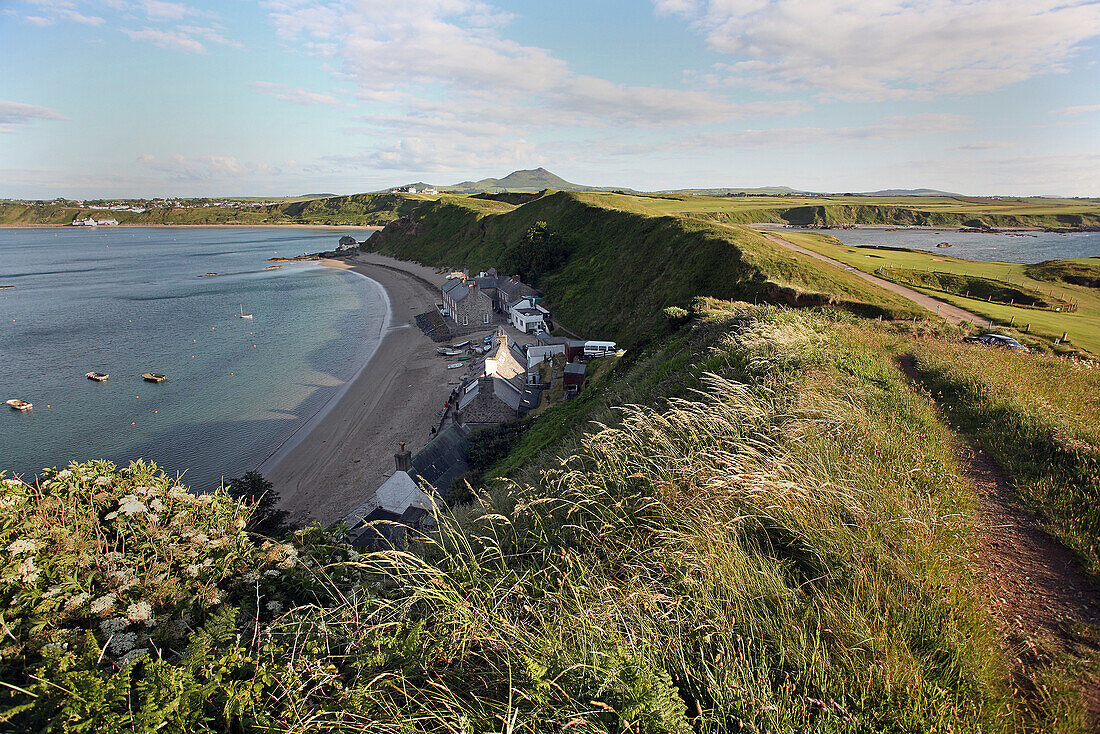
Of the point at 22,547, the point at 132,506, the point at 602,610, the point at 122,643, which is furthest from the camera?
the point at 132,506

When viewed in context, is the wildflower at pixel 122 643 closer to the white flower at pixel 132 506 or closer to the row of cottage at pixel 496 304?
the white flower at pixel 132 506

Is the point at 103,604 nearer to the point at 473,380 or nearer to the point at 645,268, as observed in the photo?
the point at 473,380

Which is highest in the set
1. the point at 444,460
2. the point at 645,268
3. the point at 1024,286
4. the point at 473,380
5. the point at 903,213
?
the point at 903,213

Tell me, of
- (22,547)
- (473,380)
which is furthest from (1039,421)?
(473,380)

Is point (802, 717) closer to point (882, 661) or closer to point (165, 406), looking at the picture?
point (882, 661)

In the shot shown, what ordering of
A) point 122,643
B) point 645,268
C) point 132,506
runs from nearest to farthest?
point 122,643
point 132,506
point 645,268

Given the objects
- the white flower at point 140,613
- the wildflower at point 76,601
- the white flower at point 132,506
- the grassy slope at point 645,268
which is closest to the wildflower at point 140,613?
the white flower at point 140,613

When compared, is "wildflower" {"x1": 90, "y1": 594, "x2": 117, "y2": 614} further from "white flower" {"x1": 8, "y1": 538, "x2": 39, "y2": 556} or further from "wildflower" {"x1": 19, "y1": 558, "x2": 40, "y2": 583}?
"white flower" {"x1": 8, "y1": 538, "x2": 39, "y2": 556}
